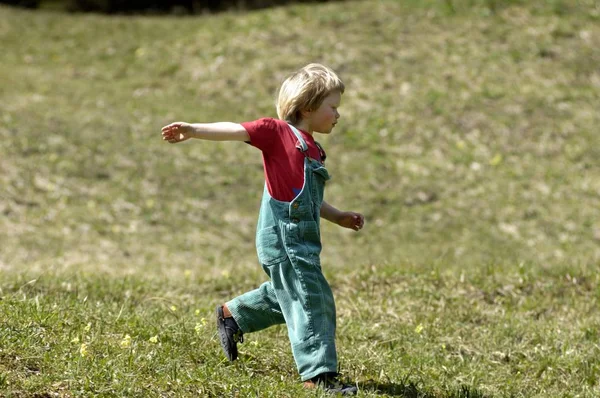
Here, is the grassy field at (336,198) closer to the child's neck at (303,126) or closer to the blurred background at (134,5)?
the blurred background at (134,5)

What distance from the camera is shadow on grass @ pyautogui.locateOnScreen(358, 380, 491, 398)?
429 centimetres

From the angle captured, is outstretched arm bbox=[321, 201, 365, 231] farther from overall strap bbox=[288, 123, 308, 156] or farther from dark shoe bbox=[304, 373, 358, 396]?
dark shoe bbox=[304, 373, 358, 396]

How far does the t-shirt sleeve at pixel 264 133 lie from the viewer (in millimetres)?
4027

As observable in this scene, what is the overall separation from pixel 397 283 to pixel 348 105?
749 centimetres

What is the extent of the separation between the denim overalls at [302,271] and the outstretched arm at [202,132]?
297 mm

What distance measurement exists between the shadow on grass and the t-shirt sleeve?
1297 millimetres

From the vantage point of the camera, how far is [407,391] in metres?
4.36

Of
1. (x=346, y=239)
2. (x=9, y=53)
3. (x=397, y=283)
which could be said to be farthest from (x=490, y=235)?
(x=9, y=53)

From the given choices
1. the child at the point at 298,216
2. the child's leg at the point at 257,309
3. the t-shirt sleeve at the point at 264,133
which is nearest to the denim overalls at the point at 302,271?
the child at the point at 298,216

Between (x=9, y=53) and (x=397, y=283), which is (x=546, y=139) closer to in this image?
(x=397, y=283)

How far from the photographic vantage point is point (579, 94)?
1383 centimetres

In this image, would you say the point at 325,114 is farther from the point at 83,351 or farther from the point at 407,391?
the point at 83,351

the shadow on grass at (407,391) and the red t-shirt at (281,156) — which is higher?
the red t-shirt at (281,156)

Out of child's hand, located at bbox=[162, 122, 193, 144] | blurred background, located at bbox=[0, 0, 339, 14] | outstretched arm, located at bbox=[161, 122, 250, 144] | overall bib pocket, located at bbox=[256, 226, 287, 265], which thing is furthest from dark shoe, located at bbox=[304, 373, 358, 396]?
blurred background, located at bbox=[0, 0, 339, 14]
